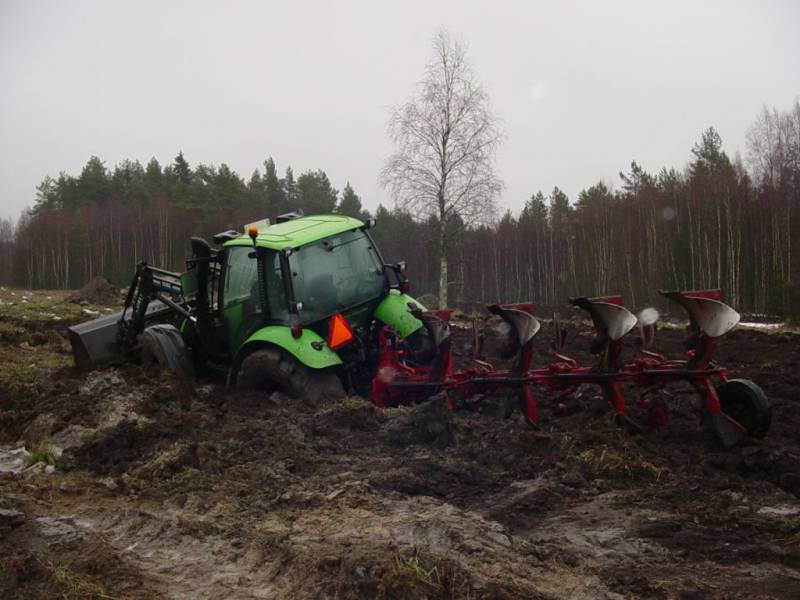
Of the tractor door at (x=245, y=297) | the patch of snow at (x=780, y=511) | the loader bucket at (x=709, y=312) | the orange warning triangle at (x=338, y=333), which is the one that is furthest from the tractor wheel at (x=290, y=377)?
the patch of snow at (x=780, y=511)

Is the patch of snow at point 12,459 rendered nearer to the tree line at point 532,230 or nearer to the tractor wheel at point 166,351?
the tractor wheel at point 166,351

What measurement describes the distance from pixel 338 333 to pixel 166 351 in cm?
239

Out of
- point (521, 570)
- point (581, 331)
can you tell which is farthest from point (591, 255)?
point (521, 570)

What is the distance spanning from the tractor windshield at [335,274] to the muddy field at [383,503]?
1.04m

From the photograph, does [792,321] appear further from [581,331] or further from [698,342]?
[698,342]

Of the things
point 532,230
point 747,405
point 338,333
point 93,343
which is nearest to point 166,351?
point 93,343

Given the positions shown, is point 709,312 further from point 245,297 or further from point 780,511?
point 245,297

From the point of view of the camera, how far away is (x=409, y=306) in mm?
7805

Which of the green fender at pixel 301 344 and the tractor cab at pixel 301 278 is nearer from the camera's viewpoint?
the green fender at pixel 301 344

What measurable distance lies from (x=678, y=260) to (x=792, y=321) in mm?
12282

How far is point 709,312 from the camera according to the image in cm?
529

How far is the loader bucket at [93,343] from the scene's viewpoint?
931cm

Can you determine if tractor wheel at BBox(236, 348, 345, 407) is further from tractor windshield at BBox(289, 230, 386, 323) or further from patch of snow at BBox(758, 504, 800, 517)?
patch of snow at BBox(758, 504, 800, 517)

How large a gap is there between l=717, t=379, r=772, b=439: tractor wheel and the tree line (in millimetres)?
16262
